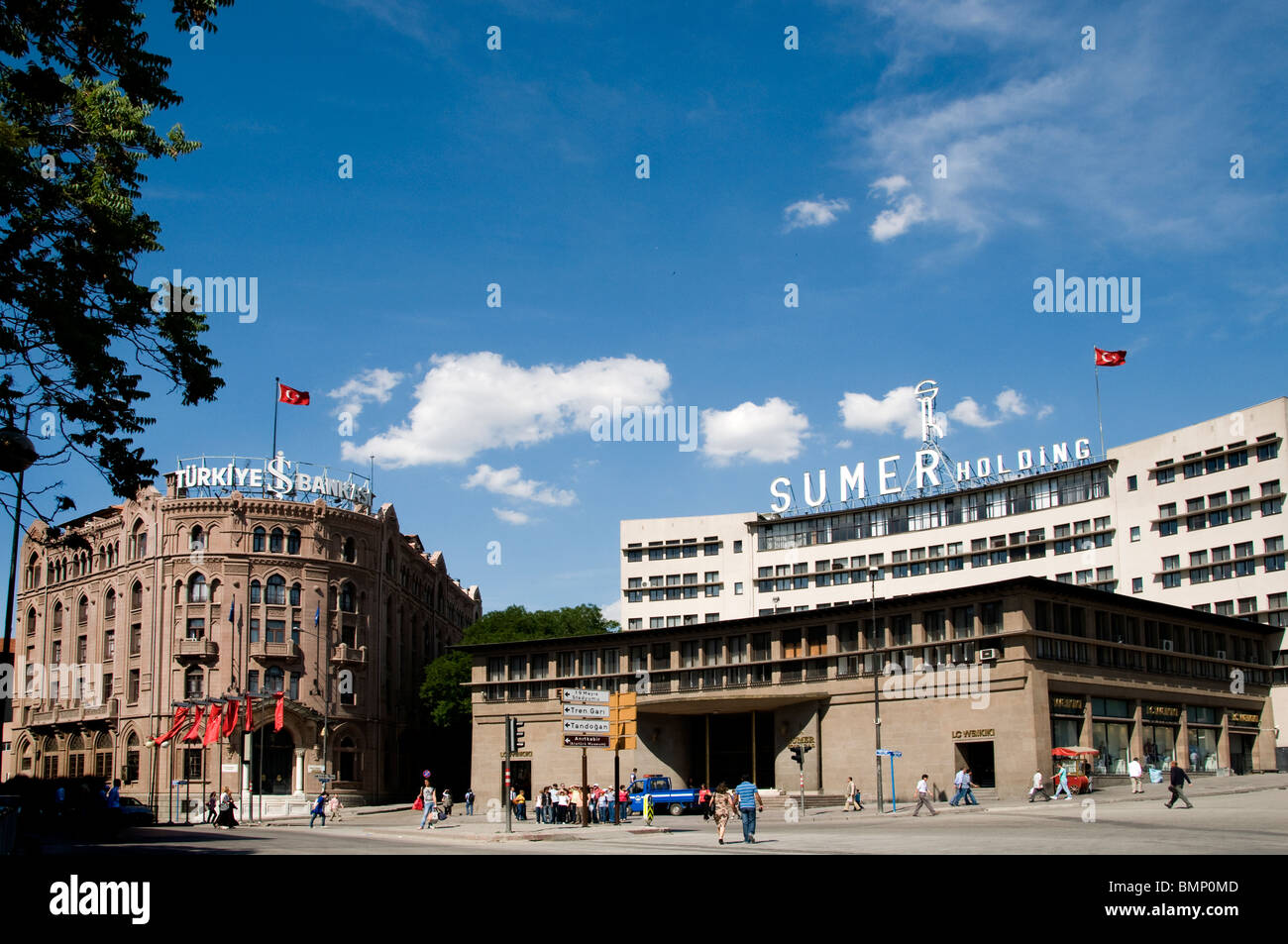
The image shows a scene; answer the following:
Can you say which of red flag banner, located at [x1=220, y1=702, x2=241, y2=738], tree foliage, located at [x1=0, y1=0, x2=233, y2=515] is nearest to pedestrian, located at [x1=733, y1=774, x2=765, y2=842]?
tree foliage, located at [x1=0, y1=0, x2=233, y2=515]

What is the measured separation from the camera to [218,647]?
80.6 m

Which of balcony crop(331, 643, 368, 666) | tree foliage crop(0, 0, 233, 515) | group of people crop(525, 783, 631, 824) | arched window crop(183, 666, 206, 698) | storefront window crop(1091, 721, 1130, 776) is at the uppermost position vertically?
tree foliage crop(0, 0, 233, 515)

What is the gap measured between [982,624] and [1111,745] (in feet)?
32.5

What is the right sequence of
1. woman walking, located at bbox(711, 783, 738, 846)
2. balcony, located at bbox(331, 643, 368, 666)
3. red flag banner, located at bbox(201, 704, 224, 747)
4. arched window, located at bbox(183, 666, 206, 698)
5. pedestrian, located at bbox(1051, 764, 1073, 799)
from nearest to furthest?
woman walking, located at bbox(711, 783, 738, 846)
pedestrian, located at bbox(1051, 764, 1073, 799)
red flag banner, located at bbox(201, 704, 224, 747)
arched window, located at bbox(183, 666, 206, 698)
balcony, located at bbox(331, 643, 368, 666)

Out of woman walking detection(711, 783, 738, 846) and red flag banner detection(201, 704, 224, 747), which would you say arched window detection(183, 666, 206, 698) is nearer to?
red flag banner detection(201, 704, 224, 747)

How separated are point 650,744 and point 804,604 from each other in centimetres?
3293

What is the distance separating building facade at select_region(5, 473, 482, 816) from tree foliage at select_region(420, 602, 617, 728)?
3.57 meters

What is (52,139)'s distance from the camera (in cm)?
1653

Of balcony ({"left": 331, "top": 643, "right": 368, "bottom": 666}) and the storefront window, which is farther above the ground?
balcony ({"left": 331, "top": 643, "right": 368, "bottom": 666})

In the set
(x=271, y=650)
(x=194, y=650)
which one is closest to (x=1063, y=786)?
(x=271, y=650)

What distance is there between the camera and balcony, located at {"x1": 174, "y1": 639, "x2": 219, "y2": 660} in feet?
261

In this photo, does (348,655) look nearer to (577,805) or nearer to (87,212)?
(577,805)
